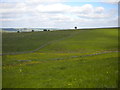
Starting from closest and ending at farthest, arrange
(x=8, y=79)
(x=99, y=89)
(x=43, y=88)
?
1. (x=99, y=89)
2. (x=43, y=88)
3. (x=8, y=79)

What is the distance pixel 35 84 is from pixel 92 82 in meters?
6.60

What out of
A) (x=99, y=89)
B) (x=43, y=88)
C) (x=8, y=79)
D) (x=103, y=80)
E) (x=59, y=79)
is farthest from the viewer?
(x=8, y=79)

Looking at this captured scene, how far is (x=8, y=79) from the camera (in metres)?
26.7

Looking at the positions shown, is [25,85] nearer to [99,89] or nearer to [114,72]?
[99,89]

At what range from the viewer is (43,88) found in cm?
2105

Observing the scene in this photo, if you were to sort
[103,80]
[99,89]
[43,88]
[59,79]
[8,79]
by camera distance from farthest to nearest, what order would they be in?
[8,79] < [59,79] < [103,80] < [43,88] < [99,89]

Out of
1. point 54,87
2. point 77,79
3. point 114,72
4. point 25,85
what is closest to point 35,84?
point 25,85

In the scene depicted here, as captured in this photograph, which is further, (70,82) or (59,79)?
(59,79)

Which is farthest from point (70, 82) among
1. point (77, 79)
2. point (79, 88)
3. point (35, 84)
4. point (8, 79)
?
point (8, 79)

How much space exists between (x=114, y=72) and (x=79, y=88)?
7795mm

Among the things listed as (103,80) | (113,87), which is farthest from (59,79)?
(113,87)

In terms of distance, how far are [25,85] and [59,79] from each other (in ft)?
14.5

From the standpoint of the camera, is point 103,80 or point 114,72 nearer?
point 103,80

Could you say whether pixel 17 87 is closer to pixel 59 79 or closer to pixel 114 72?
pixel 59 79
